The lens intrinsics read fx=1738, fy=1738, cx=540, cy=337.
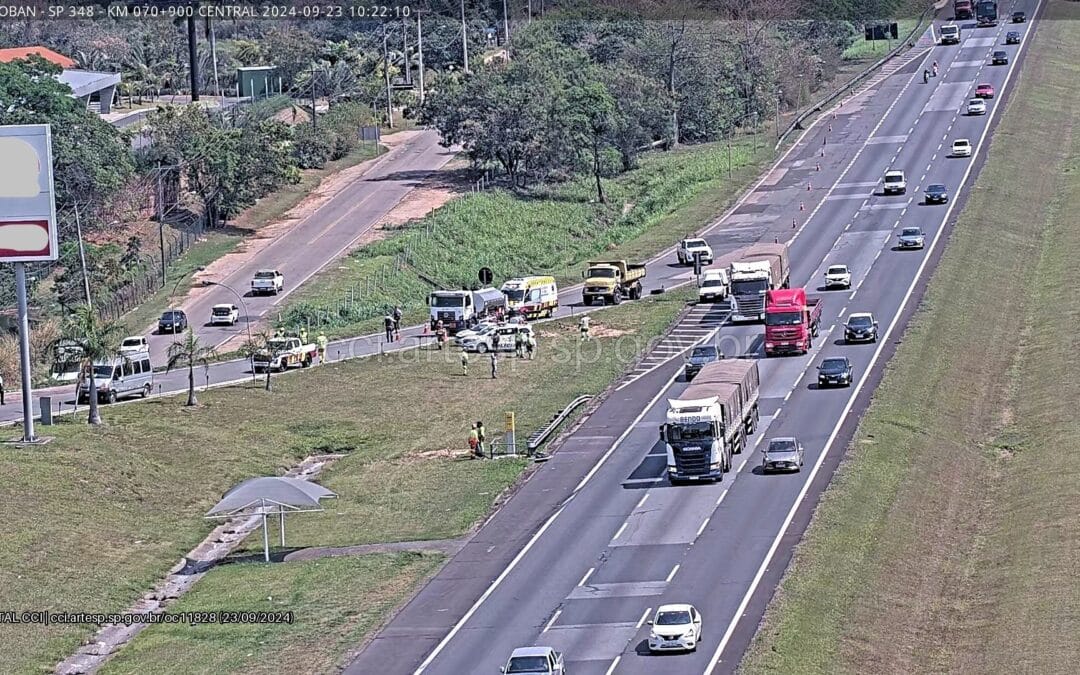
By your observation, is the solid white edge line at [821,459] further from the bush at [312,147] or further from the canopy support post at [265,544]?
the bush at [312,147]

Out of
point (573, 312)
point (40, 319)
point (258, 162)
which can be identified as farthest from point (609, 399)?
point (258, 162)

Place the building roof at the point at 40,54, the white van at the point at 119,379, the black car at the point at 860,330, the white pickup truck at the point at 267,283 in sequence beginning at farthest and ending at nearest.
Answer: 1. the building roof at the point at 40,54
2. the white pickup truck at the point at 267,283
3. the black car at the point at 860,330
4. the white van at the point at 119,379

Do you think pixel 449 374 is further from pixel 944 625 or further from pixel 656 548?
pixel 944 625

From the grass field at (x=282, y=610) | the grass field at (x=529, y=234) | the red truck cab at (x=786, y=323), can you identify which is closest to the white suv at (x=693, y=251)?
the grass field at (x=529, y=234)

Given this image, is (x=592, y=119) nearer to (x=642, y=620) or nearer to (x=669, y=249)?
(x=669, y=249)

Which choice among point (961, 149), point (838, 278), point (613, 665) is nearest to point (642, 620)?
point (613, 665)

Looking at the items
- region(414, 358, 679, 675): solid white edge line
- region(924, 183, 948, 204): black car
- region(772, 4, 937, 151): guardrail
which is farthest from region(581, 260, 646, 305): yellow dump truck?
region(772, 4, 937, 151): guardrail
